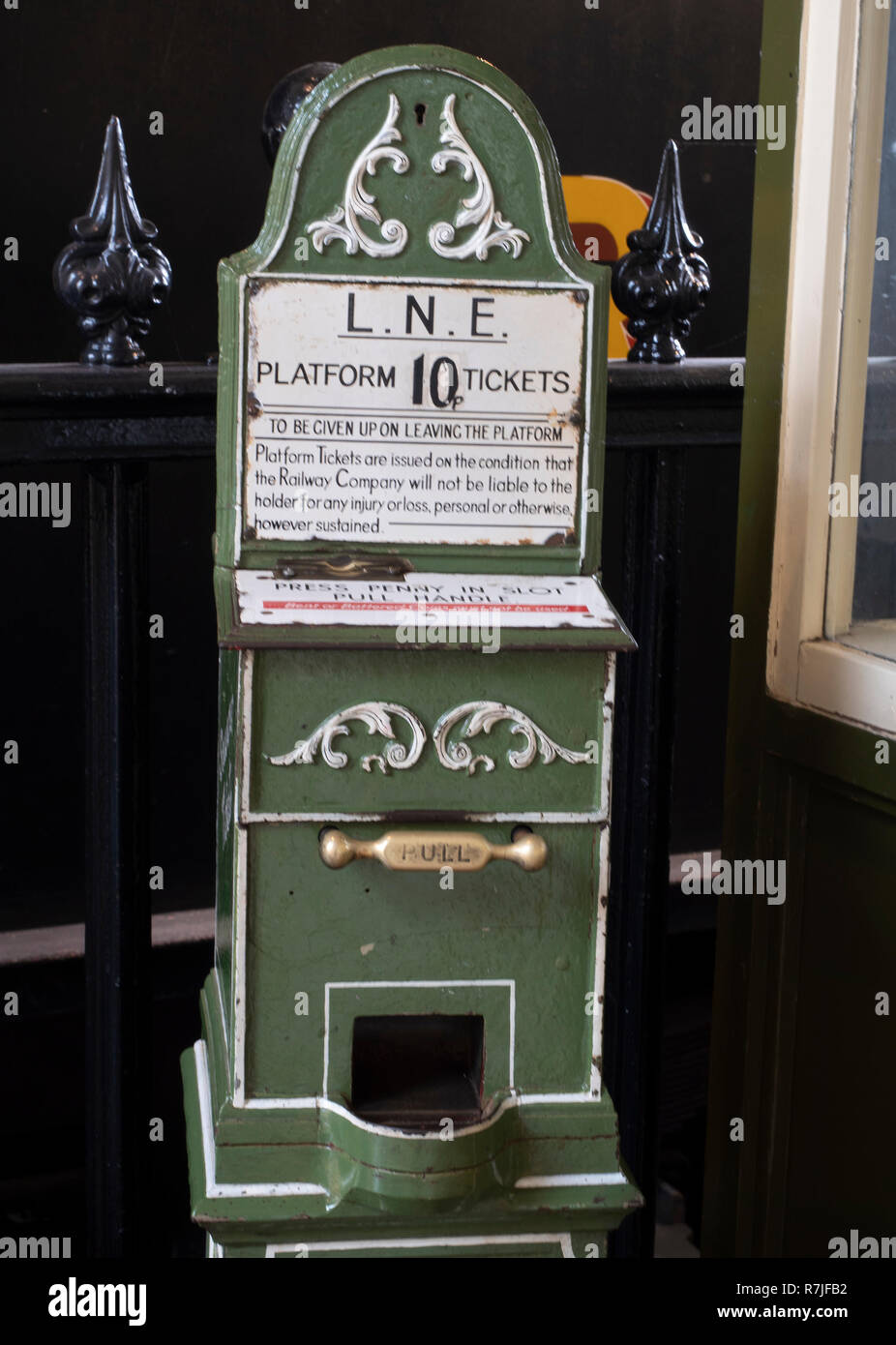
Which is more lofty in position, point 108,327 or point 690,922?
point 108,327

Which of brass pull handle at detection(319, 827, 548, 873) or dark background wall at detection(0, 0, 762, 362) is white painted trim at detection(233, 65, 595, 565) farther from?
dark background wall at detection(0, 0, 762, 362)

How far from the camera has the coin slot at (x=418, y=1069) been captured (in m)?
1.34

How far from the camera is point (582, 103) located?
9.23 feet

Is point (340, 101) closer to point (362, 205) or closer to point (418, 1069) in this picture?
point (362, 205)

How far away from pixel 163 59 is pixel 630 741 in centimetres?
151

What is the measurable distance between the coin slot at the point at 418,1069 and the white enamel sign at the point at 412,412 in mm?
479

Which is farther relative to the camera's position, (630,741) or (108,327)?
(630,741)

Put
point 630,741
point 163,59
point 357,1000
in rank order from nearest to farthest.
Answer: point 357,1000 → point 630,741 → point 163,59

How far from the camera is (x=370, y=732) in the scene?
49.9 inches

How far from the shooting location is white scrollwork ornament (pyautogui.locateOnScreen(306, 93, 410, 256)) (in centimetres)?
129

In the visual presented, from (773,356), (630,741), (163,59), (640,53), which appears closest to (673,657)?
(630,741)

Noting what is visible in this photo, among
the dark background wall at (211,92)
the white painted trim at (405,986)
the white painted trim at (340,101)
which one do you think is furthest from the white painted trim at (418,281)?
the dark background wall at (211,92)

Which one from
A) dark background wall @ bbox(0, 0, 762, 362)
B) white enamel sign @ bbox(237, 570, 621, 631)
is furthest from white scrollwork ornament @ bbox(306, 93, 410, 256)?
dark background wall @ bbox(0, 0, 762, 362)

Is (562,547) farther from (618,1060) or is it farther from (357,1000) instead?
(618,1060)
